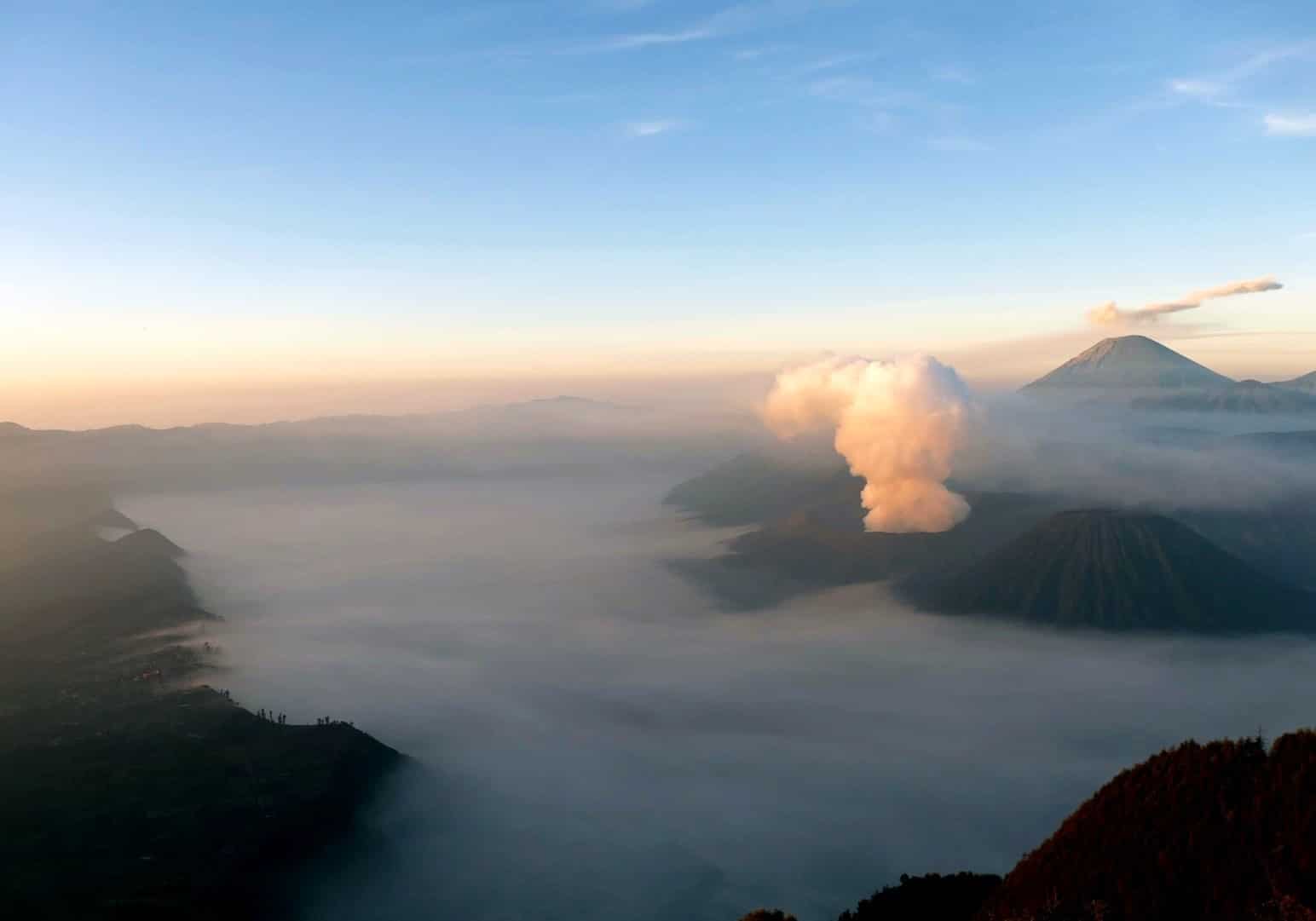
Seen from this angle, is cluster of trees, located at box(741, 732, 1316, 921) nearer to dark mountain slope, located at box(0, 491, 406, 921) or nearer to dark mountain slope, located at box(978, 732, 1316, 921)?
dark mountain slope, located at box(978, 732, 1316, 921)

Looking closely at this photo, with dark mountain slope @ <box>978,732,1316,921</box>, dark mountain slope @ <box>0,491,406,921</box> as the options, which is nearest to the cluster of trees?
dark mountain slope @ <box>978,732,1316,921</box>

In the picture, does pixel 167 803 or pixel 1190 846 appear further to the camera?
pixel 167 803

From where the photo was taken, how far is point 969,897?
70812 millimetres

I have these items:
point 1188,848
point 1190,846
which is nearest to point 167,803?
point 1188,848

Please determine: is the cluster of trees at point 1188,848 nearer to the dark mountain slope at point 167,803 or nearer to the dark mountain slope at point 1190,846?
the dark mountain slope at point 1190,846

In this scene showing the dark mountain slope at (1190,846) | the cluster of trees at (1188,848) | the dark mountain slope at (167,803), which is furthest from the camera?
the dark mountain slope at (167,803)

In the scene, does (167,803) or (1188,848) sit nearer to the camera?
(1188,848)

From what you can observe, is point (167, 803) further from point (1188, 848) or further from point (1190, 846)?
point (1190, 846)

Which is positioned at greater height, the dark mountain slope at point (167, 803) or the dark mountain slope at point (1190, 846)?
the dark mountain slope at point (1190, 846)

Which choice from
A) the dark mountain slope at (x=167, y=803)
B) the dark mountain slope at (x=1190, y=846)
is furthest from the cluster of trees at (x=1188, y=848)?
the dark mountain slope at (x=167, y=803)

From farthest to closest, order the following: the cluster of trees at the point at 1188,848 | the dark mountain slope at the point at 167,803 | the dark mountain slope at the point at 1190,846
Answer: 1. the dark mountain slope at the point at 167,803
2. the dark mountain slope at the point at 1190,846
3. the cluster of trees at the point at 1188,848

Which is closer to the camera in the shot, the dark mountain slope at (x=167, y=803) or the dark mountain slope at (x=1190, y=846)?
the dark mountain slope at (x=1190, y=846)

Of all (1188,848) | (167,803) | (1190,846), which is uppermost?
(1190,846)

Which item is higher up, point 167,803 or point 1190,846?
point 1190,846
